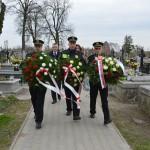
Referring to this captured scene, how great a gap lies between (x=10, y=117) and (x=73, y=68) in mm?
2244

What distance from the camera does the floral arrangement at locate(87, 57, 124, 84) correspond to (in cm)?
981

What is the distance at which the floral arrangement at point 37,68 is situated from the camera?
9.56 metres

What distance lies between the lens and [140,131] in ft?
31.4

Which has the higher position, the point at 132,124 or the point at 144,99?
the point at 144,99

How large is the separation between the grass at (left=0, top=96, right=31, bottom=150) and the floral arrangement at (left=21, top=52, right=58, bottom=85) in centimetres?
111

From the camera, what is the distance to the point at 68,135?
8766 millimetres

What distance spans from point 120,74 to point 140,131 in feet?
4.31

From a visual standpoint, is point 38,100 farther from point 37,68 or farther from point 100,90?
point 100,90

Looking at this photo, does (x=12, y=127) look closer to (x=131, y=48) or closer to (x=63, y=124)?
(x=63, y=124)

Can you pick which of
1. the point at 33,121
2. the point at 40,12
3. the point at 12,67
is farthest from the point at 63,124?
the point at 40,12

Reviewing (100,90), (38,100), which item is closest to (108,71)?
(100,90)

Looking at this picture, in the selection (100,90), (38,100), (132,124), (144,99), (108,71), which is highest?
(108,71)

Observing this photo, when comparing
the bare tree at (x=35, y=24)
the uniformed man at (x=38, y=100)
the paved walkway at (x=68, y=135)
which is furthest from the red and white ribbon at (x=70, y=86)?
the bare tree at (x=35, y=24)

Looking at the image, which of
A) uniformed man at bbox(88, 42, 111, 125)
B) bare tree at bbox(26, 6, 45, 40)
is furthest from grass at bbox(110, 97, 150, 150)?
bare tree at bbox(26, 6, 45, 40)
